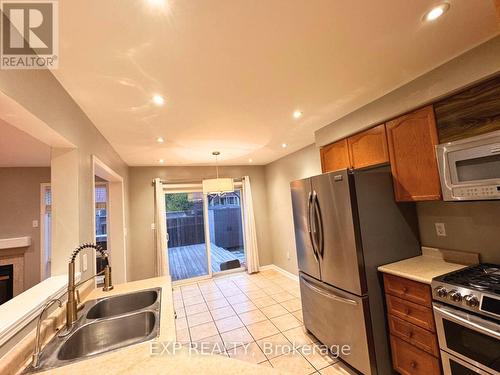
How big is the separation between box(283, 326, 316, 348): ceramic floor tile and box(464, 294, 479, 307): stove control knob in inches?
63.0

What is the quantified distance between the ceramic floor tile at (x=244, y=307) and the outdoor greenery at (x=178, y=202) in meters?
2.35

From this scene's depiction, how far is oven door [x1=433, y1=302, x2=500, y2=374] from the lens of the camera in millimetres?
1249

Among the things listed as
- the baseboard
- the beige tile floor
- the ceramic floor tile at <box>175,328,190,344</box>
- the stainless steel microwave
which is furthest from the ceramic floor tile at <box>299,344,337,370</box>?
the baseboard

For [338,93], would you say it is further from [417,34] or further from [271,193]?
[271,193]

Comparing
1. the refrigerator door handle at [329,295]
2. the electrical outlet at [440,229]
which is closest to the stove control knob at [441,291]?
the refrigerator door handle at [329,295]

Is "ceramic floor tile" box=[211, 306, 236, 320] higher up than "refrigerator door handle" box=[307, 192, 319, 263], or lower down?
A: lower down

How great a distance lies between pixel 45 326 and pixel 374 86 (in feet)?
9.31

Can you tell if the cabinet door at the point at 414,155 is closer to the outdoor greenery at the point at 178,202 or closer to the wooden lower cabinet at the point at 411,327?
the wooden lower cabinet at the point at 411,327

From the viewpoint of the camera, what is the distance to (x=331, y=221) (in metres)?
2.11

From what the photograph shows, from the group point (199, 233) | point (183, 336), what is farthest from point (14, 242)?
point (183, 336)

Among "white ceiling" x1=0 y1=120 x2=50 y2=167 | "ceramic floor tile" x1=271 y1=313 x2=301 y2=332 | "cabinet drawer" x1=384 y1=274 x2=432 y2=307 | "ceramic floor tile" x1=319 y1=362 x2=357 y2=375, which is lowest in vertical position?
"ceramic floor tile" x1=319 y1=362 x2=357 y2=375

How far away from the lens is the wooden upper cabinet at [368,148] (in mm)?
2188

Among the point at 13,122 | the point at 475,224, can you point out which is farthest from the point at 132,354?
the point at 475,224

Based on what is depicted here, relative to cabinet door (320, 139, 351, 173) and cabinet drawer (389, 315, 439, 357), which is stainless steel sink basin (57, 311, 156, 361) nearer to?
cabinet drawer (389, 315, 439, 357)
